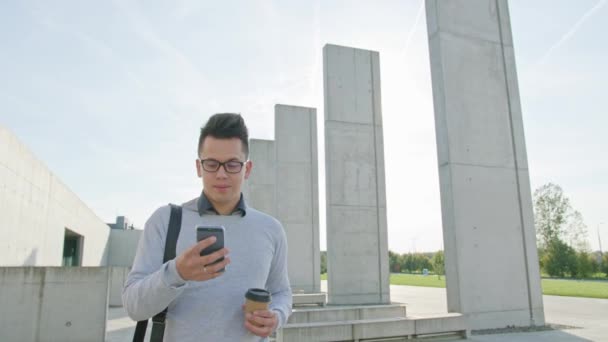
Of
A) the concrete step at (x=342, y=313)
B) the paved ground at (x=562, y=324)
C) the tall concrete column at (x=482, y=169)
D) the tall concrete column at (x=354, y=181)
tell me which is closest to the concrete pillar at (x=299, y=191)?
the tall concrete column at (x=354, y=181)

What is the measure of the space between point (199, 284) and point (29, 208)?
15357 mm

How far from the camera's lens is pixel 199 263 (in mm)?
1501

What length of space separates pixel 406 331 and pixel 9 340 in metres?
7.10

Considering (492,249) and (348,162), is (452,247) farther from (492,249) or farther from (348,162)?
(348,162)

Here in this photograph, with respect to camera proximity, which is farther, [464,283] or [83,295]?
[464,283]

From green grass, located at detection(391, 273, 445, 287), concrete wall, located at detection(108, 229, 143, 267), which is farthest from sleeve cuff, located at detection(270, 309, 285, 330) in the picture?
concrete wall, located at detection(108, 229, 143, 267)

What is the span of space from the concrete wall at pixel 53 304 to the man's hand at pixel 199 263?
776 centimetres

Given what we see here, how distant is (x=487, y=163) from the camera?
974cm

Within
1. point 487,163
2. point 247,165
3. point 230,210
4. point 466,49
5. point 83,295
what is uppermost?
point 466,49

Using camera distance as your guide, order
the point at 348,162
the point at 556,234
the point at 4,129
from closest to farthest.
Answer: the point at 4,129 → the point at 348,162 → the point at 556,234

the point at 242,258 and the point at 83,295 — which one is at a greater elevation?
the point at 242,258

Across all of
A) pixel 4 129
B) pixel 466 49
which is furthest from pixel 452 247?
pixel 4 129

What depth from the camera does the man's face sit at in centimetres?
197

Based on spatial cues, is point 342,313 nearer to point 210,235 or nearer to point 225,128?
point 225,128
